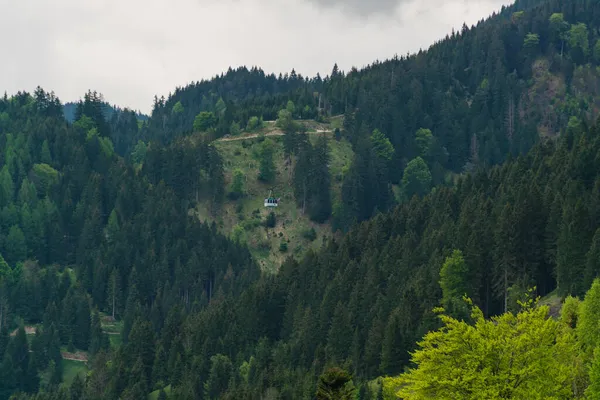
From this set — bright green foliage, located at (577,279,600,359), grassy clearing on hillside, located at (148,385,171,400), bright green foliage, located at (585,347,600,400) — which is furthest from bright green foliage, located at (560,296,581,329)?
grassy clearing on hillside, located at (148,385,171,400)

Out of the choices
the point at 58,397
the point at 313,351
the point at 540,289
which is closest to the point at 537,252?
the point at 540,289

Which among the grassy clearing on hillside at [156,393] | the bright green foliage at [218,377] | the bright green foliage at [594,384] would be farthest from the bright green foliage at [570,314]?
the grassy clearing on hillside at [156,393]

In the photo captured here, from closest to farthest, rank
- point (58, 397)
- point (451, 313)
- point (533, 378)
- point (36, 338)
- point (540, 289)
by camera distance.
Answer: 1. point (533, 378)
2. point (451, 313)
3. point (540, 289)
4. point (58, 397)
5. point (36, 338)

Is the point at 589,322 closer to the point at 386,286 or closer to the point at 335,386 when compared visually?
the point at 335,386

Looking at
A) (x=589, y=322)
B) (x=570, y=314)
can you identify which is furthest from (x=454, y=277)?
(x=589, y=322)

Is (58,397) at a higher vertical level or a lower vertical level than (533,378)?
lower

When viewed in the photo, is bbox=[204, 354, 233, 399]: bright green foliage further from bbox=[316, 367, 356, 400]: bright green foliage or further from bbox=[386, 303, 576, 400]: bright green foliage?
bbox=[316, 367, 356, 400]: bright green foliage

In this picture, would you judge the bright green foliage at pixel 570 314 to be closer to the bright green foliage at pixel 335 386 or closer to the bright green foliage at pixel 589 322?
the bright green foliage at pixel 589 322

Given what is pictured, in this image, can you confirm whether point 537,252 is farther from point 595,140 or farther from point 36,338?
point 36,338
